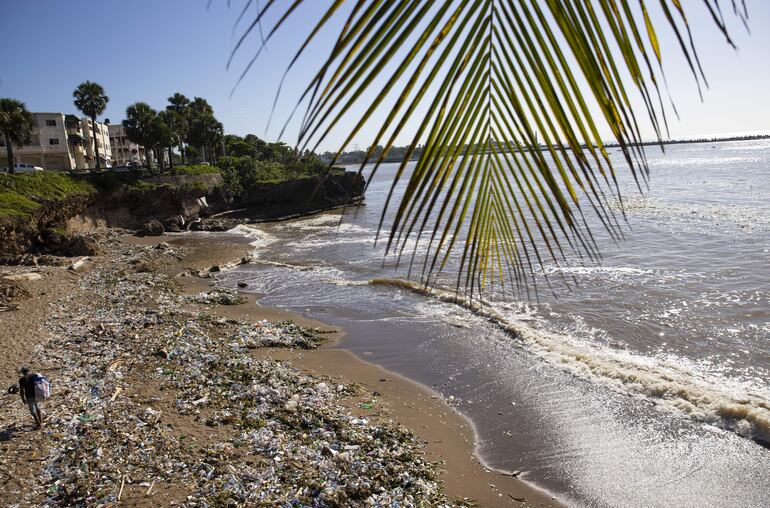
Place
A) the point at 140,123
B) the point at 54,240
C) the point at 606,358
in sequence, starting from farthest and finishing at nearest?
the point at 140,123 < the point at 54,240 < the point at 606,358

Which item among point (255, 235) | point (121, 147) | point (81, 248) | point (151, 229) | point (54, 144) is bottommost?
point (255, 235)

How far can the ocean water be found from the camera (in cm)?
819

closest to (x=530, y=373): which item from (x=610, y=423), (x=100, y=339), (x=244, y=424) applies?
(x=610, y=423)

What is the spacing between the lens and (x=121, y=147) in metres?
90.9

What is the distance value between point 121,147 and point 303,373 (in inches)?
3773

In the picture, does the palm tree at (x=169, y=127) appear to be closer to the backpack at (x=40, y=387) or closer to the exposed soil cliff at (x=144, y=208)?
the exposed soil cliff at (x=144, y=208)

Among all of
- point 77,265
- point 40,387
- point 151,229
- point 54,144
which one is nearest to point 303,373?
point 40,387

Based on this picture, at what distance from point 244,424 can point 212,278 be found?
1603cm

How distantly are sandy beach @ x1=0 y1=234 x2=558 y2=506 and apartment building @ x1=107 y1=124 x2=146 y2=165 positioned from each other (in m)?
82.4

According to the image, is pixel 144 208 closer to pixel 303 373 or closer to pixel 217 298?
pixel 217 298

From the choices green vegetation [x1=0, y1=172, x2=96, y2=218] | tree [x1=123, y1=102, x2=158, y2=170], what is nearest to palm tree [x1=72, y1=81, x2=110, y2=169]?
tree [x1=123, y1=102, x2=158, y2=170]

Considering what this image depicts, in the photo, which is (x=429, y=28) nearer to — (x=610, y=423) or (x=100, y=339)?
(x=610, y=423)

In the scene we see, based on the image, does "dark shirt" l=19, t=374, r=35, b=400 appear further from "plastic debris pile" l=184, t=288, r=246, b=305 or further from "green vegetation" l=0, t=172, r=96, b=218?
"green vegetation" l=0, t=172, r=96, b=218

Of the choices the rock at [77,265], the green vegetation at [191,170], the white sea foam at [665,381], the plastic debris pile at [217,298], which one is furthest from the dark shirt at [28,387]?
the green vegetation at [191,170]
